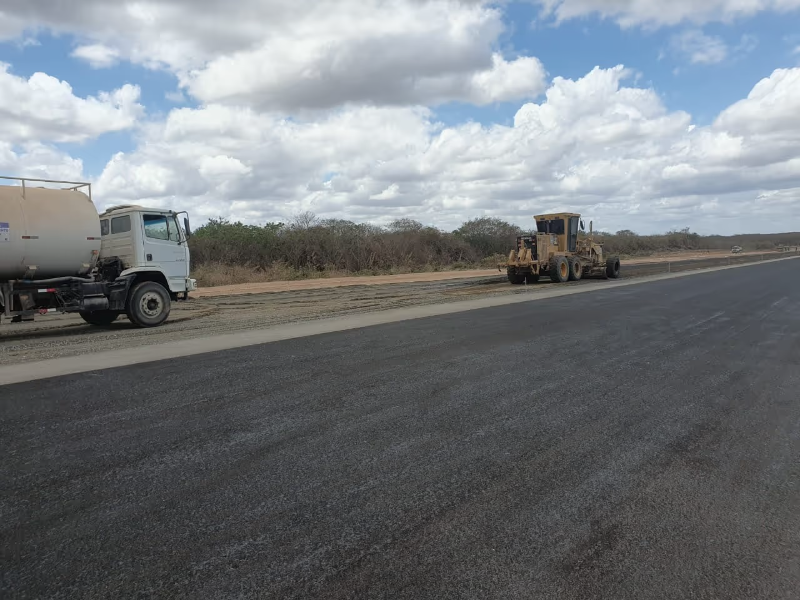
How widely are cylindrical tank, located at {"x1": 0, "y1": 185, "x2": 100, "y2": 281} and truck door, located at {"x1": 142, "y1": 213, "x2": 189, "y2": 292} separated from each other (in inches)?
52.0

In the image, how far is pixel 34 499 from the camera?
4113mm

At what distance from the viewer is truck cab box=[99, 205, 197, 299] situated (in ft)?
47.9

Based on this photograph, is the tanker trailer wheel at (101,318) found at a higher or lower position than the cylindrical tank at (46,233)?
lower

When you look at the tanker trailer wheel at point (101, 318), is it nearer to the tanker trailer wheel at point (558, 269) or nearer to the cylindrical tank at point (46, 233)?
the cylindrical tank at point (46, 233)

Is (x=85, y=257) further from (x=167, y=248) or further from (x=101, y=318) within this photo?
(x=101, y=318)

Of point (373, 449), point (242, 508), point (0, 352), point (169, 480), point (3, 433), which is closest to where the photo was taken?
point (242, 508)

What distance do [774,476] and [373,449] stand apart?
10.2ft

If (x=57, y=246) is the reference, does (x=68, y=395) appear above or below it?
below

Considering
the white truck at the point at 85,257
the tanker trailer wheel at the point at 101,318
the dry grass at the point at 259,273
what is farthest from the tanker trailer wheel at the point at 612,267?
the tanker trailer wheel at the point at 101,318

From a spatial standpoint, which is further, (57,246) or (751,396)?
(57,246)

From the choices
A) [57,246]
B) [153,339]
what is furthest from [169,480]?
[57,246]

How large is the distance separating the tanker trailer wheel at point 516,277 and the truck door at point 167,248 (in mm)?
17615

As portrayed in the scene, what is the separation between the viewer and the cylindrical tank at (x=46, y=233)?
12.3m

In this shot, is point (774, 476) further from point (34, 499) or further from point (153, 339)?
point (153, 339)
